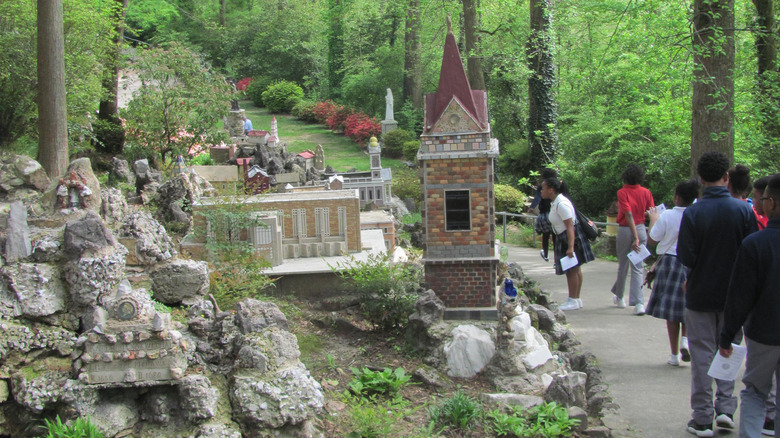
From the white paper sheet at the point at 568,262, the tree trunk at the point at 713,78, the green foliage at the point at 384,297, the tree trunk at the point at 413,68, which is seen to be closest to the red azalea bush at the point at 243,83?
the tree trunk at the point at 413,68

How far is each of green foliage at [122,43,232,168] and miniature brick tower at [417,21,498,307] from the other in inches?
506

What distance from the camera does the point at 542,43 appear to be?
2269cm

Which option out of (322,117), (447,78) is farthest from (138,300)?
(322,117)

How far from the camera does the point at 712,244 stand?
6.79m

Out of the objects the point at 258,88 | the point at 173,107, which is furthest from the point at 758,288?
the point at 258,88

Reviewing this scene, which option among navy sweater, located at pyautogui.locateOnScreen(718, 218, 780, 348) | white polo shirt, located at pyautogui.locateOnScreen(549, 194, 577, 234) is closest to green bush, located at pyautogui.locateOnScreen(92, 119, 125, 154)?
white polo shirt, located at pyautogui.locateOnScreen(549, 194, 577, 234)

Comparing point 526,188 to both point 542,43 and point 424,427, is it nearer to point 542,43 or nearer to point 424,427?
point 542,43

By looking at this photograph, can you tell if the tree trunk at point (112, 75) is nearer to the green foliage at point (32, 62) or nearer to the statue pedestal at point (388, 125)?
the green foliage at point (32, 62)

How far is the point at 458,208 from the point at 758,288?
197 inches

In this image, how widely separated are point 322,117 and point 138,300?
1346 inches

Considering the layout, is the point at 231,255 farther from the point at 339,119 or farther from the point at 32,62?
the point at 339,119

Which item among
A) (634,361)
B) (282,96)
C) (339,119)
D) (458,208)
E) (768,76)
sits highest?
(282,96)

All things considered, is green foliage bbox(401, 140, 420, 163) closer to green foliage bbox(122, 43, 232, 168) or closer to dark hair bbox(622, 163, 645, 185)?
green foliage bbox(122, 43, 232, 168)

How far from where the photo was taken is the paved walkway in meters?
7.57
